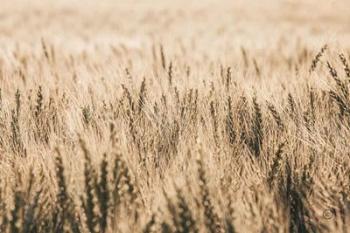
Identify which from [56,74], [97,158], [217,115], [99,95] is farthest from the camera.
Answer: [56,74]

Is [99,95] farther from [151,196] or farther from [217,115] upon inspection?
[151,196]

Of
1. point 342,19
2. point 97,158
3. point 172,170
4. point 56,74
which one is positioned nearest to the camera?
point 97,158

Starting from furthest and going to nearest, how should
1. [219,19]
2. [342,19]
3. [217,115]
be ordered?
[219,19]
[342,19]
[217,115]

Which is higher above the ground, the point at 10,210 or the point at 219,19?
the point at 219,19

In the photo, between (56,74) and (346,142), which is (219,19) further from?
(346,142)

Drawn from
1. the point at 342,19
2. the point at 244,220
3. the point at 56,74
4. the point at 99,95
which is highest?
the point at 342,19

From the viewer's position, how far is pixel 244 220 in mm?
1186

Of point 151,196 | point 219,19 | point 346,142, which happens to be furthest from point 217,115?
point 219,19

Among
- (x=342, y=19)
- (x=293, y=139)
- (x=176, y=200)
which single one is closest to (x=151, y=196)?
(x=176, y=200)

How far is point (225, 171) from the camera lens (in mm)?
1388

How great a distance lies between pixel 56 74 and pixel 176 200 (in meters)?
1.94

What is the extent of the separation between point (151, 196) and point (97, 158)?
190mm

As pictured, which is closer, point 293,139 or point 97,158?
point 97,158

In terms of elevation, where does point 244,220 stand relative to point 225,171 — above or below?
below
